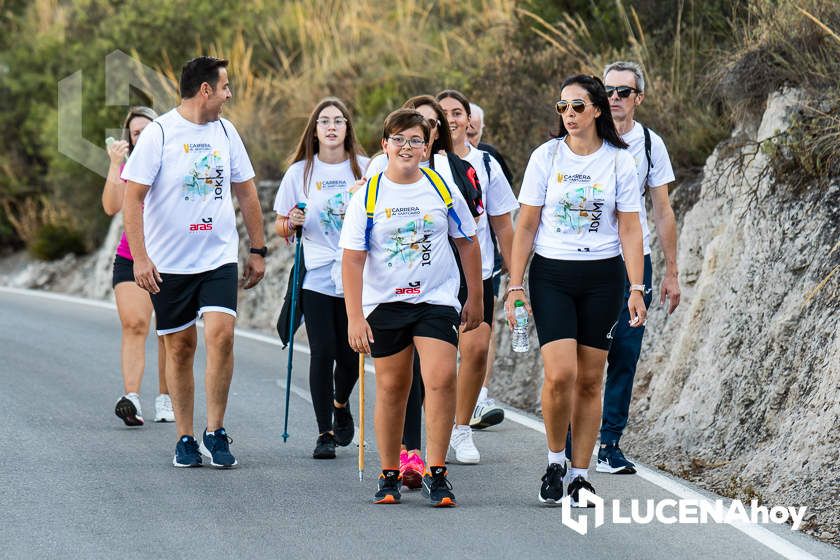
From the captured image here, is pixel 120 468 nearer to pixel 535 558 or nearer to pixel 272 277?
pixel 535 558

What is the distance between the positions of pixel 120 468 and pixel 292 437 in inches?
58.6

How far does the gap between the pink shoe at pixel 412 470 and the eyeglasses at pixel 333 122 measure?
2.13 meters

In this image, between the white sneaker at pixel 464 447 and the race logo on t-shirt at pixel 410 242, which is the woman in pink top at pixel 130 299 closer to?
the white sneaker at pixel 464 447

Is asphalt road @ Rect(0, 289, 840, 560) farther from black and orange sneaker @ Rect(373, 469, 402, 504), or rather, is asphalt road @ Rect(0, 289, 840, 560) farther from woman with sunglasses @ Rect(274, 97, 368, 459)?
woman with sunglasses @ Rect(274, 97, 368, 459)

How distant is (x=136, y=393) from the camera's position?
968 cm

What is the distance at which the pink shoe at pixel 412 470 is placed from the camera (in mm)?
7602

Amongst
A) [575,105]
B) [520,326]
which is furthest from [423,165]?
[520,326]

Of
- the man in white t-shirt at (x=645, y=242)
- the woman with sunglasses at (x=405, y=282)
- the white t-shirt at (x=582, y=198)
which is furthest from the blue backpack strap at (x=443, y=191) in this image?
the man in white t-shirt at (x=645, y=242)

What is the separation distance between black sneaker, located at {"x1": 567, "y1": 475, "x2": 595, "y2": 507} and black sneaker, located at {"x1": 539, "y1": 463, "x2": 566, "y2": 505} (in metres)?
0.07

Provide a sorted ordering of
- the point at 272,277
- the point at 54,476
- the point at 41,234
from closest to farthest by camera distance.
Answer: the point at 54,476, the point at 272,277, the point at 41,234

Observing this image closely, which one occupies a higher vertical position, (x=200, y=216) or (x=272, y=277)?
(x=200, y=216)

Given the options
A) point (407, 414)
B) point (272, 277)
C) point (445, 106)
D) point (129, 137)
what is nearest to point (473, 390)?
point (407, 414)

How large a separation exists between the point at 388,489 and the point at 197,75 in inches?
103

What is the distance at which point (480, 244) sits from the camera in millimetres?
8570
